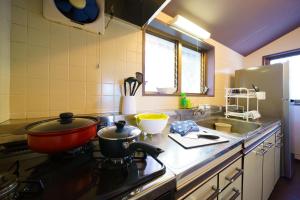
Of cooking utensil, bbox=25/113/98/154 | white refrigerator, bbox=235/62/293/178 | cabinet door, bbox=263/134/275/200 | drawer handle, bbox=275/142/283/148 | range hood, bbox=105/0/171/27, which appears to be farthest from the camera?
white refrigerator, bbox=235/62/293/178

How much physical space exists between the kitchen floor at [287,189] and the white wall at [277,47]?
6.18ft

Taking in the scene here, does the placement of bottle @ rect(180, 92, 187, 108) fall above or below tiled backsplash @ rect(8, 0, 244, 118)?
below

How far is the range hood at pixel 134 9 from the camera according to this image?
0.89m

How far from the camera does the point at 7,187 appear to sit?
0.34m

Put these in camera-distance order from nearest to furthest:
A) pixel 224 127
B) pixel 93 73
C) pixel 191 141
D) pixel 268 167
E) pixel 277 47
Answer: pixel 191 141, pixel 93 73, pixel 268 167, pixel 224 127, pixel 277 47

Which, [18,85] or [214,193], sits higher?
[18,85]

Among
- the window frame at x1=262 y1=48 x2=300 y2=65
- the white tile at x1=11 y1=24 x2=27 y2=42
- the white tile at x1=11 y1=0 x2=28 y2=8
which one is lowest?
the white tile at x1=11 y1=24 x2=27 y2=42

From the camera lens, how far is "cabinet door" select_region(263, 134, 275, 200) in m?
1.25

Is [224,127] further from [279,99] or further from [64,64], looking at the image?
[64,64]

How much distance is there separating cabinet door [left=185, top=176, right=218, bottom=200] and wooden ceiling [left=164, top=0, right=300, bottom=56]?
1412 millimetres

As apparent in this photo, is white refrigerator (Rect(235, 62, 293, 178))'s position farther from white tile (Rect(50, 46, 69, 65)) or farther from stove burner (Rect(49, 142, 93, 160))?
white tile (Rect(50, 46, 69, 65))

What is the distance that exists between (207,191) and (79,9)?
4.09 ft

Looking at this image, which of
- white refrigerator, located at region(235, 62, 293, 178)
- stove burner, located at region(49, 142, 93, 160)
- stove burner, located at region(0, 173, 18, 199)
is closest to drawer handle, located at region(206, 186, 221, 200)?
stove burner, located at region(49, 142, 93, 160)

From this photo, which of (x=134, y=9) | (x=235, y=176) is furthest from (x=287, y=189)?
(x=134, y=9)
